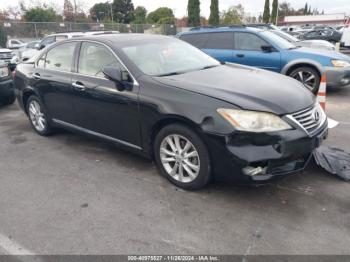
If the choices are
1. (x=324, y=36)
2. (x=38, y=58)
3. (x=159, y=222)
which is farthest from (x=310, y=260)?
(x=324, y=36)

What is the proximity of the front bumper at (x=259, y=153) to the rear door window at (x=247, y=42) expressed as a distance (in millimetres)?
5105

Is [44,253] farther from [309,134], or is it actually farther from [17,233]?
[309,134]

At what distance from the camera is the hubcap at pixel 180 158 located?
3340mm

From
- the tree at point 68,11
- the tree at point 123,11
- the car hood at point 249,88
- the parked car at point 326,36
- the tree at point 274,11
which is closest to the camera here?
the car hood at point 249,88

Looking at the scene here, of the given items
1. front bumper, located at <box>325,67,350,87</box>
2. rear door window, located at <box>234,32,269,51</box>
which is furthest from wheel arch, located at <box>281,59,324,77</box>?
rear door window, located at <box>234,32,269,51</box>

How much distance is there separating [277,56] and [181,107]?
505cm

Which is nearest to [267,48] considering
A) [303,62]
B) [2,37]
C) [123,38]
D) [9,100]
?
[303,62]

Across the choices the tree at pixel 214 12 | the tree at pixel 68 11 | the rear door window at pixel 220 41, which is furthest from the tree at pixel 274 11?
the rear door window at pixel 220 41

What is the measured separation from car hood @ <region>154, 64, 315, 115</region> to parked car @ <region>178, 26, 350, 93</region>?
12.4 feet

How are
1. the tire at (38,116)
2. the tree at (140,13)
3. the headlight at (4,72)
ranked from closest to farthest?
the tire at (38,116), the headlight at (4,72), the tree at (140,13)

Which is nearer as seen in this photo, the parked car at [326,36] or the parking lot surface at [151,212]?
the parking lot surface at [151,212]

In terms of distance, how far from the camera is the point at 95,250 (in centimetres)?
264

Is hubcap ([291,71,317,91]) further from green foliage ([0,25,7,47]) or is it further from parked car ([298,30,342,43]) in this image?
green foliage ([0,25,7,47])

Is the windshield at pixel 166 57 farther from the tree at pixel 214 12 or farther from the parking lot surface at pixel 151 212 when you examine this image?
the tree at pixel 214 12
